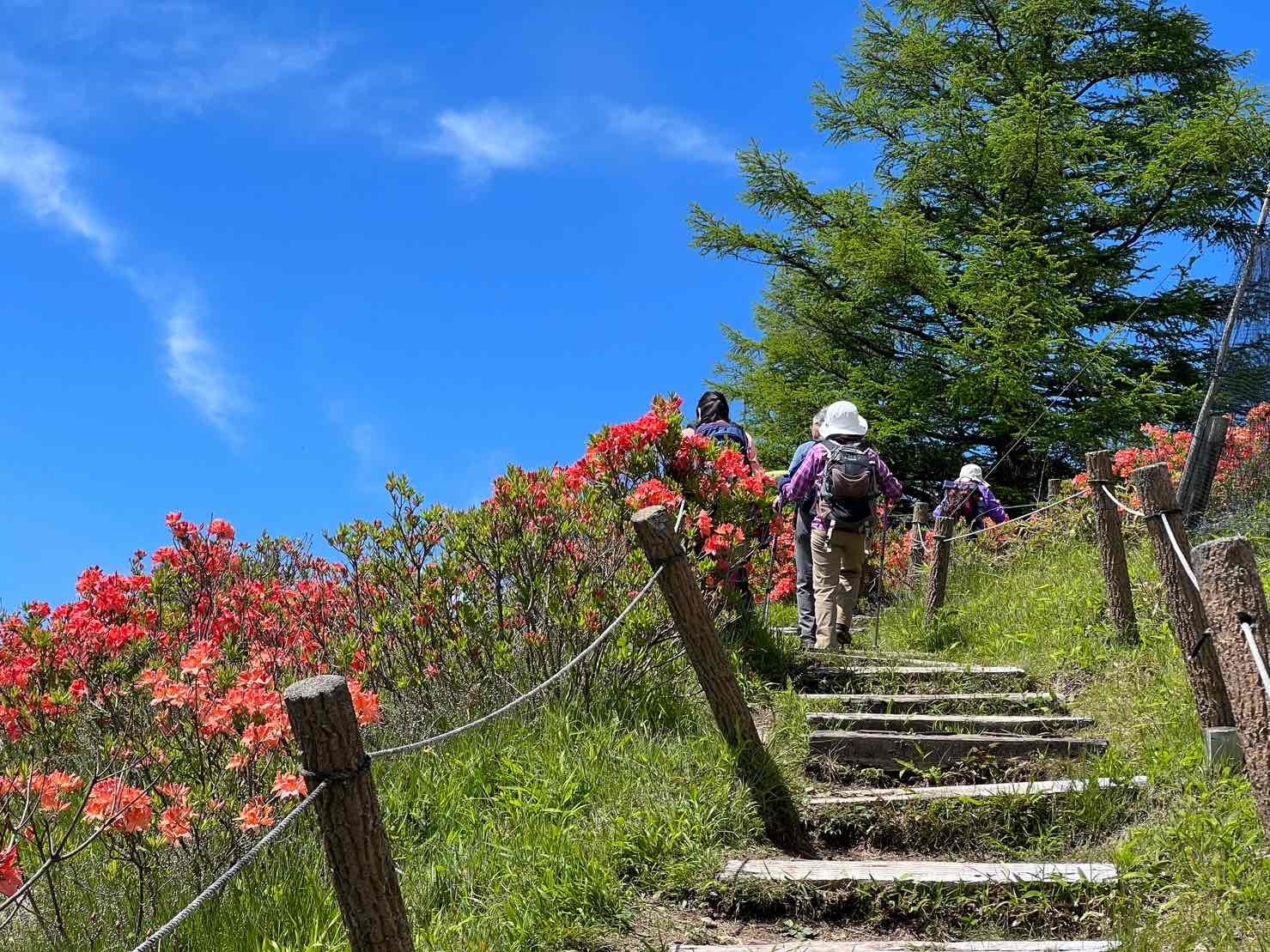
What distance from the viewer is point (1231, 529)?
32.3ft

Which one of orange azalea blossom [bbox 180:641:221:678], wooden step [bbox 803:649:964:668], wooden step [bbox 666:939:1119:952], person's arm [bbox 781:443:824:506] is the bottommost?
wooden step [bbox 666:939:1119:952]

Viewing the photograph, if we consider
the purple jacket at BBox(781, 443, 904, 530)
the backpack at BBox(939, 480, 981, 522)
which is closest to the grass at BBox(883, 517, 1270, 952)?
the purple jacket at BBox(781, 443, 904, 530)

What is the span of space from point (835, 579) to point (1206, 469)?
4.97 metres

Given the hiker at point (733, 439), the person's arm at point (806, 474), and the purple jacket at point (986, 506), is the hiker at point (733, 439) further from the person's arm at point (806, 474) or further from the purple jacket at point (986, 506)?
the purple jacket at point (986, 506)

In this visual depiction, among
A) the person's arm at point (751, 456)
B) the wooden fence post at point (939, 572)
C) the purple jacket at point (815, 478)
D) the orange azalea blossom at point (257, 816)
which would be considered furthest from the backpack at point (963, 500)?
the orange azalea blossom at point (257, 816)

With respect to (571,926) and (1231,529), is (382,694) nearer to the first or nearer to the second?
(571,926)

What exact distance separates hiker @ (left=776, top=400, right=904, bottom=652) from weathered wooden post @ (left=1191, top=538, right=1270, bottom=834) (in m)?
4.28

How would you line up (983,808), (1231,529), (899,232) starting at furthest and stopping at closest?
1. (899,232)
2. (1231,529)
3. (983,808)

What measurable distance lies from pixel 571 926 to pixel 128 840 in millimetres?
1616

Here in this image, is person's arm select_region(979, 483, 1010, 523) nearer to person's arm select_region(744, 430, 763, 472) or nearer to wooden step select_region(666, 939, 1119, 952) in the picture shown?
person's arm select_region(744, 430, 763, 472)

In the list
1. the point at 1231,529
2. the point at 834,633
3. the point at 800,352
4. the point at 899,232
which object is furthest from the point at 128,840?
the point at 800,352

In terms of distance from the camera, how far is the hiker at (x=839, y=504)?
26.7ft

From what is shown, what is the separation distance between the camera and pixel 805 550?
895cm

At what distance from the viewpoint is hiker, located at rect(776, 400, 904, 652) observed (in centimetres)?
815
